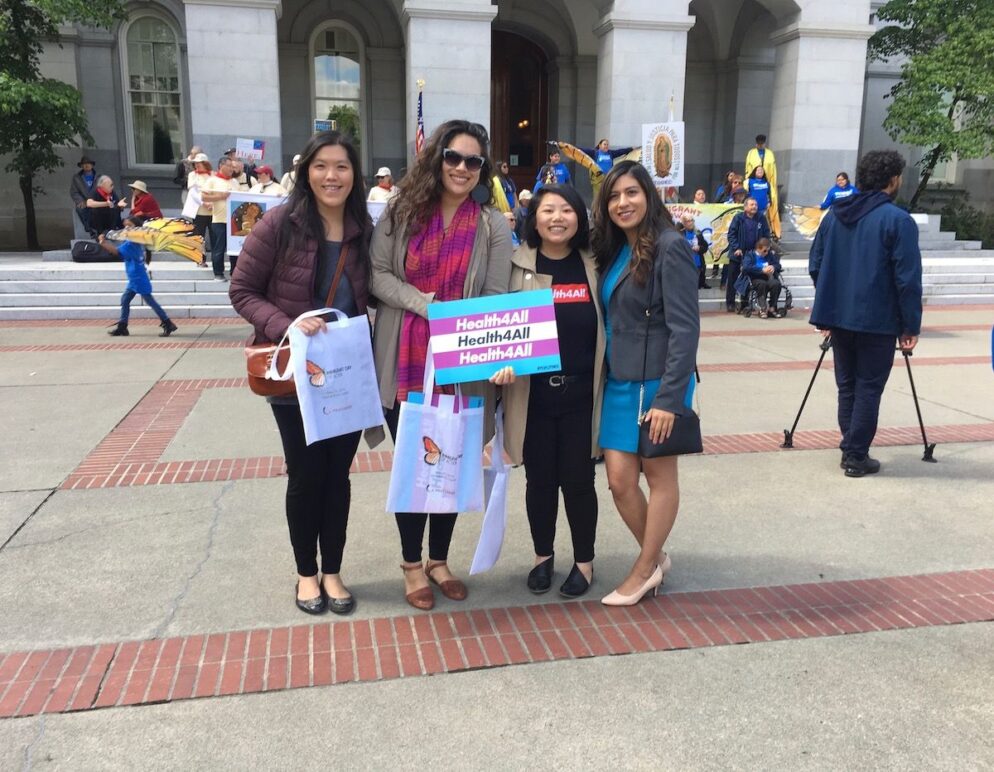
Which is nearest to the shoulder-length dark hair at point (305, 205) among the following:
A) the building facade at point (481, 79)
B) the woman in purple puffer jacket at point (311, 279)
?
the woman in purple puffer jacket at point (311, 279)

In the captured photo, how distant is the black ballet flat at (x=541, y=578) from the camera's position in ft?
12.4

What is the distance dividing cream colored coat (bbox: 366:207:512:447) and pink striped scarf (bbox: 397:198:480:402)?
28 mm

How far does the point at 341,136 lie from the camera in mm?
3348

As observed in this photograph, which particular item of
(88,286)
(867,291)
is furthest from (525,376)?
(88,286)

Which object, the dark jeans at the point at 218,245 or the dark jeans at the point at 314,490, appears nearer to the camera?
the dark jeans at the point at 314,490

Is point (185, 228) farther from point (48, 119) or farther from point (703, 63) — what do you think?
point (703, 63)

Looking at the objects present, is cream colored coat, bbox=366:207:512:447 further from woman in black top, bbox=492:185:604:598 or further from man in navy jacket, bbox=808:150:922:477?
man in navy jacket, bbox=808:150:922:477

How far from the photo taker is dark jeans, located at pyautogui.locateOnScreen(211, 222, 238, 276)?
41.1ft

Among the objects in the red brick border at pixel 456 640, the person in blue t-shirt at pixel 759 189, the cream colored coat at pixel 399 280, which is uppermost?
the person in blue t-shirt at pixel 759 189

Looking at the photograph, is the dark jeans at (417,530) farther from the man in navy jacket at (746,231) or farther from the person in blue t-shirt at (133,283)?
the man in navy jacket at (746,231)

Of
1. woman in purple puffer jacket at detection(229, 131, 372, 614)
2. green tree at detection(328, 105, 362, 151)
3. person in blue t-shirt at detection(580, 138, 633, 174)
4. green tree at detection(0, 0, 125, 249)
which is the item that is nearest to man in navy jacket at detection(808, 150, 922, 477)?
woman in purple puffer jacket at detection(229, 131, 372, 614)

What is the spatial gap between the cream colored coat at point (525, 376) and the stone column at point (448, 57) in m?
13.1

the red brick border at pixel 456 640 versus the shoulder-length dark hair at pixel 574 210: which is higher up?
the shoulder-length dark hair at pixel 574 210

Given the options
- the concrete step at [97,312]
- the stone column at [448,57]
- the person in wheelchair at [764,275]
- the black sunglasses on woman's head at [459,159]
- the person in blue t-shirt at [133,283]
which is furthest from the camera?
the stone column at [448,57]
